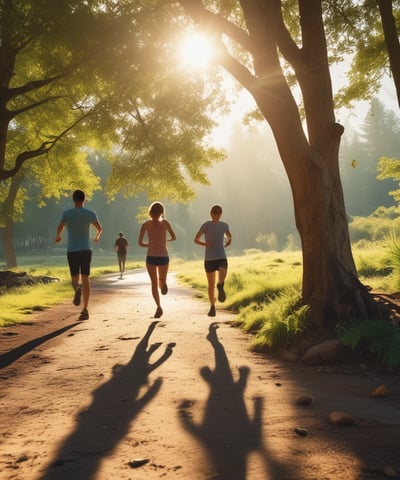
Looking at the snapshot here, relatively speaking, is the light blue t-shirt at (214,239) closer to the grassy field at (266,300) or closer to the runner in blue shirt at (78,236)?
the grassy field at (266,300)

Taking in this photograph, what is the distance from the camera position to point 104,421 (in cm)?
342

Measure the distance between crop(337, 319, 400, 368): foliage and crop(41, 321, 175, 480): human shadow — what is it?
2405 mm

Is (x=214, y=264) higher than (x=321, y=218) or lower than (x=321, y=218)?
lower

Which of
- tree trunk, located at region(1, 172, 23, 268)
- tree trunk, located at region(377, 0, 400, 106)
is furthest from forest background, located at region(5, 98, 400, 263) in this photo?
tree trunk, located at region(377, 0, 400, 106)

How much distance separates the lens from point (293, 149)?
6715mm

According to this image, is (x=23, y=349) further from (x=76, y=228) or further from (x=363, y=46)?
(x=363, y=46)

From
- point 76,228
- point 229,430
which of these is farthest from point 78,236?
point 229,430

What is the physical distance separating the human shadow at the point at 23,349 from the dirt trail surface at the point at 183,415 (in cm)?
5

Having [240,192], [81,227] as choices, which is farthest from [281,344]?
[240,192]

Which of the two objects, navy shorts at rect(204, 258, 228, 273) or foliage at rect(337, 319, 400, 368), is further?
navy shorts at rect(204, 258, 228, 273)

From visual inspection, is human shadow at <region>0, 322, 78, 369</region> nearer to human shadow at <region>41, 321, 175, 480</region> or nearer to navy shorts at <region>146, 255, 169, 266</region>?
human shadow at <region>41, 321, 175, 480</region>

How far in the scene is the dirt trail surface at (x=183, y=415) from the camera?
2607mm

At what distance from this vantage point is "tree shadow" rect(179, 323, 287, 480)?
2553mm

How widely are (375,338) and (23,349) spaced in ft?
16.4
